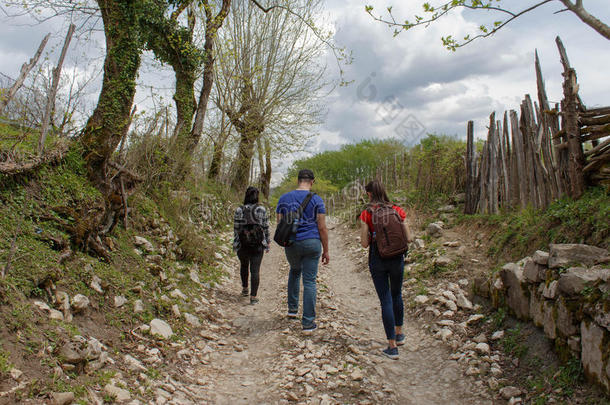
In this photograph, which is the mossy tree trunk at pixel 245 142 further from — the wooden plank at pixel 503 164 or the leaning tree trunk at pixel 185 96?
the wooden plank at pixel 503 164

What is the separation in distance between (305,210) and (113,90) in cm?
403

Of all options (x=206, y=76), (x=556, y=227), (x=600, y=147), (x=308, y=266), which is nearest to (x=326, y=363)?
(x=308, y=266)

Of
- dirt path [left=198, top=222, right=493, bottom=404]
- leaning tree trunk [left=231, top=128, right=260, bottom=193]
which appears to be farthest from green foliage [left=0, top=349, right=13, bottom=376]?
leaning tree trunk [left=231, top=128, right=260, bottom=193]

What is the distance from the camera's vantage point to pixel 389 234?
13.3 feet

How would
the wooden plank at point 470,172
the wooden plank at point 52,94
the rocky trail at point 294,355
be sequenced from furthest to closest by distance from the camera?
the wooden plank at point 470,172
the wooden plank at point 52,94
the rocky trail at point 294,355

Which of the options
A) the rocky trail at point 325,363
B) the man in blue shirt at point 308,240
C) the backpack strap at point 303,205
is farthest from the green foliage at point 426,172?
the backpack strap at point 303,205

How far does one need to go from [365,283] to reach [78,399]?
5715 mm

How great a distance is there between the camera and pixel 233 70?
13258 mm

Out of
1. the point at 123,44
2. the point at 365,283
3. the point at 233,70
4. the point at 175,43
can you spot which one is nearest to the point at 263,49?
the point at 233,70

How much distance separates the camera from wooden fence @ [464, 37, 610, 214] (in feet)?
17.3

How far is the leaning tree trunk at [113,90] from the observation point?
586 centimetres

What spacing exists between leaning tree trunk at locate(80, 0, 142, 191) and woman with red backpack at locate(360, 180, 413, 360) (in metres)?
4.11

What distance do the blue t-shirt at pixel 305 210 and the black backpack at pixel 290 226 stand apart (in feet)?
0.13

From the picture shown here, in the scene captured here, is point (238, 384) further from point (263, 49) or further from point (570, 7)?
point (263, 49)
